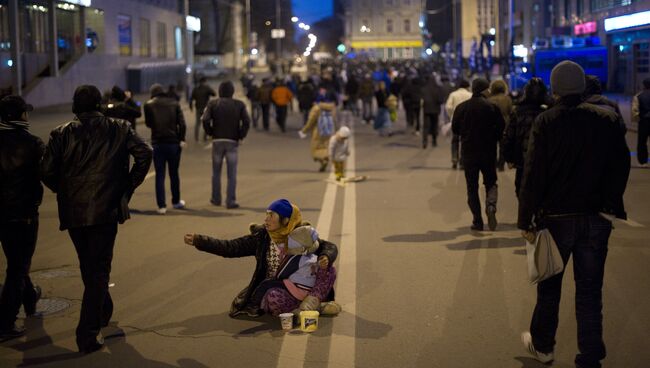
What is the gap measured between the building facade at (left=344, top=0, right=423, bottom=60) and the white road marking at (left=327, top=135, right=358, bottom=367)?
160434mm

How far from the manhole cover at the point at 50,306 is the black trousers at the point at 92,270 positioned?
124 cm

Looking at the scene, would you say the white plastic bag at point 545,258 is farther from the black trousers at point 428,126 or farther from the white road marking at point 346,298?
the black trousers at point 428,126

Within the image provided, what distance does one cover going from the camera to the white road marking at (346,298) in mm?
6074

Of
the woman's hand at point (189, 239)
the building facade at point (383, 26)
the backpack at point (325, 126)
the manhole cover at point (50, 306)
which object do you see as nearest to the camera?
the woman's hand at point (189, 239)

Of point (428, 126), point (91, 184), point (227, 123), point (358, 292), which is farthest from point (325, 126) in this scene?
point (91, 184)

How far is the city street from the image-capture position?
6.12 metres

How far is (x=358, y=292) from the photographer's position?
7812mm

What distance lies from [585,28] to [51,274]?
47823mm

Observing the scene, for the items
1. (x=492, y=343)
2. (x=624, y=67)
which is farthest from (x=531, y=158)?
(x=624, y=67)

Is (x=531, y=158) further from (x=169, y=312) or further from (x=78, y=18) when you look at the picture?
(x=78, y=18)

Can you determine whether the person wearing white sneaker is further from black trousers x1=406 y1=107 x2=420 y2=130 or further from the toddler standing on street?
black trousers x1=406 y1=107 x2=420 y2=130

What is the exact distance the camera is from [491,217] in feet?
35.1

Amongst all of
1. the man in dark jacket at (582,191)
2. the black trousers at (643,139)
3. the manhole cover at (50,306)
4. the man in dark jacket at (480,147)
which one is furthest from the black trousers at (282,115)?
the man in dark jacket at (582,191)

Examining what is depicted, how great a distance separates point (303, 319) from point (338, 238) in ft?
12.7
